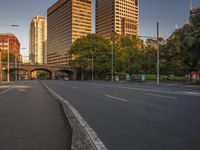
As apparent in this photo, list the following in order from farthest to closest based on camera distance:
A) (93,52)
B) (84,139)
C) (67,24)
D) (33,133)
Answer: (67,24) < (93,52) < (33,133) < (84,139)

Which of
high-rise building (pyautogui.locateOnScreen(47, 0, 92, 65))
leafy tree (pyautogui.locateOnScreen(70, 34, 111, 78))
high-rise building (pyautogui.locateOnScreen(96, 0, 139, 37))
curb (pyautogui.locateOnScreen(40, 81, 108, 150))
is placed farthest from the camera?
high-rise building (pyautogui.locateOnScreen(96, 0, 139, 37))

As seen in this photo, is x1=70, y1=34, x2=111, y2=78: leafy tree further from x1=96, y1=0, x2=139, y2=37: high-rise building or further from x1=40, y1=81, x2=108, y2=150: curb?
x1=96, y1=0, x2=139, y2=37: high-rise building

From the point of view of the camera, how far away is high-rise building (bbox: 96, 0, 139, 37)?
553 feet

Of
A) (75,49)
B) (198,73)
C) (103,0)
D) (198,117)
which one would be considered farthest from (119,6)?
(198,117)

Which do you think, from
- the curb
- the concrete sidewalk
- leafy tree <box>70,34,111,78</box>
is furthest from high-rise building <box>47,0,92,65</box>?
the curb

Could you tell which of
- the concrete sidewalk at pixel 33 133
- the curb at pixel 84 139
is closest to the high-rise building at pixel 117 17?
the concrete sidewalk at pixel 33 133

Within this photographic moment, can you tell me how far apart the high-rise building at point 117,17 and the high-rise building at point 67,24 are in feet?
35.3

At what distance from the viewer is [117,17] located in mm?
173375

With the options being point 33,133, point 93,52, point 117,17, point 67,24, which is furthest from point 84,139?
point 117,17

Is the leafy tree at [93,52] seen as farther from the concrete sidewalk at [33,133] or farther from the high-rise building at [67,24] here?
the high-rise building at [67,24]

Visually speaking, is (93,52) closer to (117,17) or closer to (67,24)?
(67,24)

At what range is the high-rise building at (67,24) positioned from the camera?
551ft

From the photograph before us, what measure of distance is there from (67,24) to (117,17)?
37.1 meters

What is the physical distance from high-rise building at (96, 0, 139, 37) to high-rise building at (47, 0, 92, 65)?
424 inches
